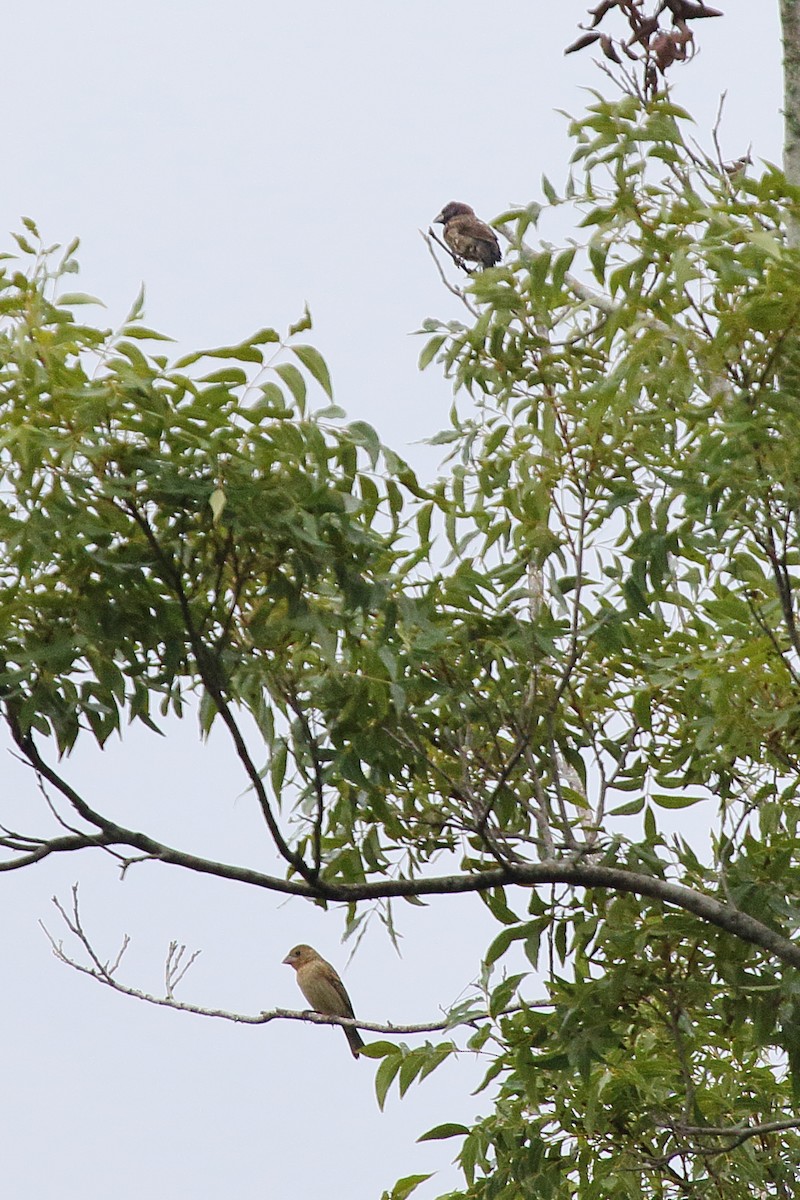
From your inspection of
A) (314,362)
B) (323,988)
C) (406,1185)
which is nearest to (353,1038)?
(323,988)

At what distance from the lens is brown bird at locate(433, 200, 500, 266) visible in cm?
907

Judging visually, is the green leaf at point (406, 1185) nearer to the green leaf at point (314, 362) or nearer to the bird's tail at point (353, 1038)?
the bird's tail at point (353, 1038)

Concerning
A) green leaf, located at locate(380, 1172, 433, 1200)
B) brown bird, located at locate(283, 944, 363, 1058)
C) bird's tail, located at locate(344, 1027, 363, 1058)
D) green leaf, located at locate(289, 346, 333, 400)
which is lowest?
green leaf, located at locate(380, 1172, 433, 1200)

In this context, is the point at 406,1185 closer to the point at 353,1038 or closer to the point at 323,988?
the point at 353,1038

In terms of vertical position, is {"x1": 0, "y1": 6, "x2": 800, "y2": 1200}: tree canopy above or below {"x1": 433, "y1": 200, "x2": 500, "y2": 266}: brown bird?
below

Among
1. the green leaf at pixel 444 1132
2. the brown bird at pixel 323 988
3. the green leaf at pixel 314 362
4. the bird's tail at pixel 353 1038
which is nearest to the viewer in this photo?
the green leaf at pixel 314 362

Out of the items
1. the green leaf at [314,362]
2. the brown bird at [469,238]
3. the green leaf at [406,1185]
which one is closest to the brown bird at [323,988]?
the green leaf at [406,1185]

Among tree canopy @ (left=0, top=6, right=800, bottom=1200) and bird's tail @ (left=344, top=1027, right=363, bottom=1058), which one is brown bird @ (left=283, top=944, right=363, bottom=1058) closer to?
bird's tail @ (left=344, top=1027, right=363, bottom=1058)

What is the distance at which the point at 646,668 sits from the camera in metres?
4.77

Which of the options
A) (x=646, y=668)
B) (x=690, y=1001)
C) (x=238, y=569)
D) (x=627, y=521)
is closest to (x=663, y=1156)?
(x=690, y=1001)

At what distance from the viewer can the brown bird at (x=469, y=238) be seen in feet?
29.8

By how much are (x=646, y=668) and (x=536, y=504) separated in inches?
33.8

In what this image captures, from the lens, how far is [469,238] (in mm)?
9078

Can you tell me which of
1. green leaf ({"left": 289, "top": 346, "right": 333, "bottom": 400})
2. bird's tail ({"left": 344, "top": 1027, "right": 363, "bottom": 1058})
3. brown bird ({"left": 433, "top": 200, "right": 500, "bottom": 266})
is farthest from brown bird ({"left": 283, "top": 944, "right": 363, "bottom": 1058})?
green leaf ({"left": 289, "top": 346, "right": 333, "bottom": 400})
